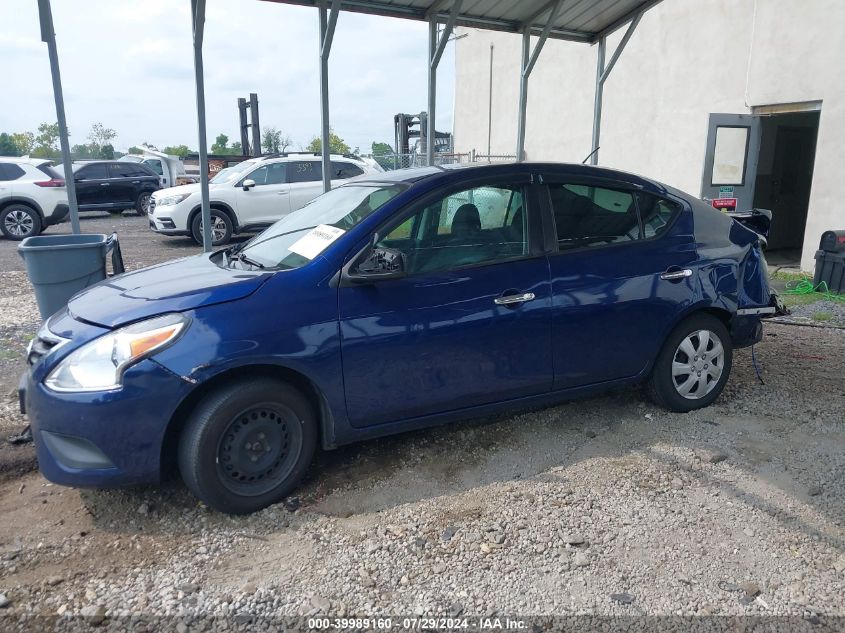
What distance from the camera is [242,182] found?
1308cm

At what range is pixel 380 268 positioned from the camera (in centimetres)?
334

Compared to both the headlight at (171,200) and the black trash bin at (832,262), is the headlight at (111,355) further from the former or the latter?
the headlight at (171,200)

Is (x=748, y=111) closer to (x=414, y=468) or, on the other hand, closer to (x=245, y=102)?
(x=414, y=468)

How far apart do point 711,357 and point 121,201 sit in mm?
18514

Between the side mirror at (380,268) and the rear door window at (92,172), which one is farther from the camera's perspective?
the rear door window at (92,172)

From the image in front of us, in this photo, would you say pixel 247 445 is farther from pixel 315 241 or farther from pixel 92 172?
pixel 92 172

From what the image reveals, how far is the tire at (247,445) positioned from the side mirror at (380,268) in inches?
26.2

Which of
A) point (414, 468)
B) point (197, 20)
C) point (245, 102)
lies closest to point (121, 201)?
point (245, 102)

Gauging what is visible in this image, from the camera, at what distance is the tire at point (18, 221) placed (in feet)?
45.9

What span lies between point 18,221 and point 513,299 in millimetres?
14083

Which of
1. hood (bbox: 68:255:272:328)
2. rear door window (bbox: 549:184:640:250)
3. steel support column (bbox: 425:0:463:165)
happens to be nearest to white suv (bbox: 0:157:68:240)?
steel support column (bbox: 425:0:463:165)

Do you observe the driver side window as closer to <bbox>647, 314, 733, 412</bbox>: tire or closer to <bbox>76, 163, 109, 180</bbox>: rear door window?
<bbox>647, 314, 733, 412</bbox>: tire

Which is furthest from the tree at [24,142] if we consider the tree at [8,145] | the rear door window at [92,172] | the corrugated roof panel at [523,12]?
the corrugated roof panel at [523,12]

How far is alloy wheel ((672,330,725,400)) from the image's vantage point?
435 cm
